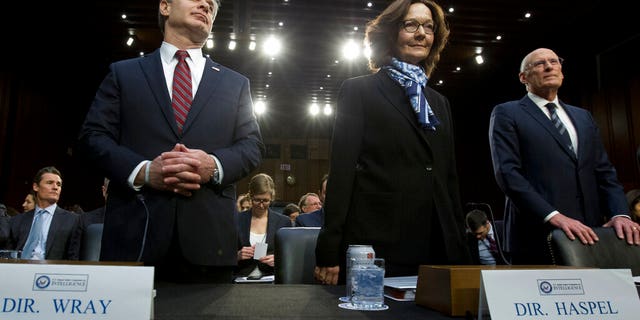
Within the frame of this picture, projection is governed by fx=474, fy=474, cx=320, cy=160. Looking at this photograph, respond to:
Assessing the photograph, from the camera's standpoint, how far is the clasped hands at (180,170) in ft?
3.85

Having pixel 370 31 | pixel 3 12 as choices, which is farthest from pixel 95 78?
pixel 370 31

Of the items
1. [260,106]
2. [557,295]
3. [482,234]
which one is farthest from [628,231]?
[260,106]

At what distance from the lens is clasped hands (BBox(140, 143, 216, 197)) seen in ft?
3.85

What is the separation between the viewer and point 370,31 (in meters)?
1.70

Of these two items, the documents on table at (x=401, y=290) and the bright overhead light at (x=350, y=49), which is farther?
the bright overhead light at (x=350, y=49)

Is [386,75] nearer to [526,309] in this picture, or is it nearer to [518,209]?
[518,209]

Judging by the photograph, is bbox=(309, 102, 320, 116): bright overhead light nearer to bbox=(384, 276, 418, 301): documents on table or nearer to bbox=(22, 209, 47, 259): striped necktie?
bbox=(22, 209, 47, 259): striped necktie

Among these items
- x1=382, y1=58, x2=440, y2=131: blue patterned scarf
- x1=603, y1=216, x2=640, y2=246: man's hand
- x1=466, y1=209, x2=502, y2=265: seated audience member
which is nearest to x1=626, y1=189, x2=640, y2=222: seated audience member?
x1=466, y1=209, x2=502, y2=265: seated audience member

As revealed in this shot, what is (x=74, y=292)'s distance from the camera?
70cm

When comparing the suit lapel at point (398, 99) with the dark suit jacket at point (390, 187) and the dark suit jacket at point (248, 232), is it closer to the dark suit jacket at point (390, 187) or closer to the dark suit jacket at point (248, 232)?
the dark suit jacket at point (390, 187)

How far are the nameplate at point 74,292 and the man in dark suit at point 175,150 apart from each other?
478mm

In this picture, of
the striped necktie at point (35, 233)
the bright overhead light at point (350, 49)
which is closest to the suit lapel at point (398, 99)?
the striped necktie at point (35, 233)

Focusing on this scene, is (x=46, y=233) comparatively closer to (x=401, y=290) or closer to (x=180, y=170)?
(x=180, y=170)

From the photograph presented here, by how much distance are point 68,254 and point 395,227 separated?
12.9 feet
